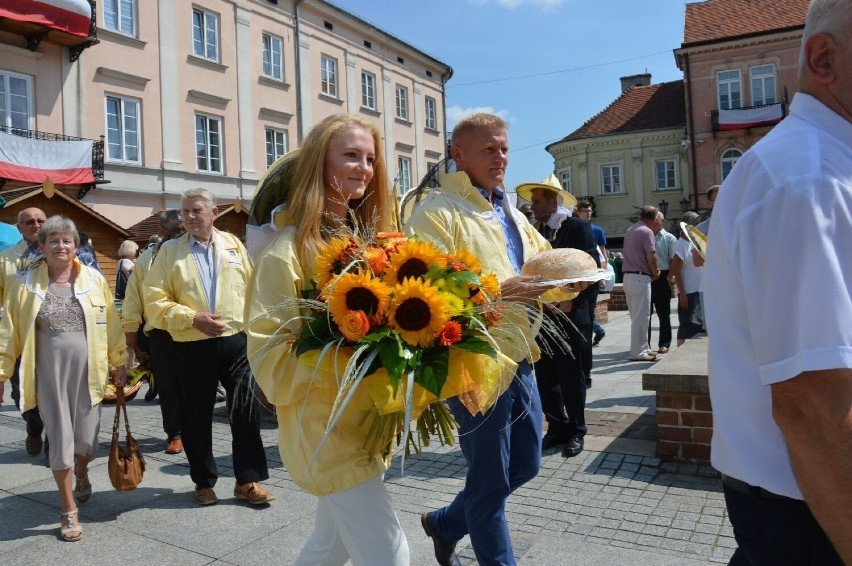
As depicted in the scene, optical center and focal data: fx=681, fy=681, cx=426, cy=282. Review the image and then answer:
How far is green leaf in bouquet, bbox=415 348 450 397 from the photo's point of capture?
1912mm

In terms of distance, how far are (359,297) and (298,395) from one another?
420 mm

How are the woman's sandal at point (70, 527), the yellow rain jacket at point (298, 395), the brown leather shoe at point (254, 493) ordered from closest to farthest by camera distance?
the yellow rain jacket at point (298, 395) → the woman's sandal at point (70, 527) → the brown leather shoe at point (254, 493)

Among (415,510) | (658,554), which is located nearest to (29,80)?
(415,510)

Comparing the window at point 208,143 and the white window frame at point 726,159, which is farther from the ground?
the white window frame at point 726,159

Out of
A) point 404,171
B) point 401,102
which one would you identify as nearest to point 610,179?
point 404,171

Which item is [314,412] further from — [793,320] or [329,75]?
[329,75]

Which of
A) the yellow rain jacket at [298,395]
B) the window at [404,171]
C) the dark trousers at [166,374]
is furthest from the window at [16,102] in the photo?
the yellow rain jacket at [298,395]

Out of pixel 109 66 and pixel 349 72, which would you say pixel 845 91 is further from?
pixel 349 72

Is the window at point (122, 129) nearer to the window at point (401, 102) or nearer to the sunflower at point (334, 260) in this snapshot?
the window at point (401, 102)

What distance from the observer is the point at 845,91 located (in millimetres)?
1336

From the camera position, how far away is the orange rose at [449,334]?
1925 mm

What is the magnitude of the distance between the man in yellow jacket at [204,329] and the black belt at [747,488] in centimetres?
337

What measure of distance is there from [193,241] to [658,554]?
3.50m

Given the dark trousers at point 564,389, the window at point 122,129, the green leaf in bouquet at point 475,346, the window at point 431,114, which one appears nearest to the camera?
the green leaf in bouquet at point 475,346
